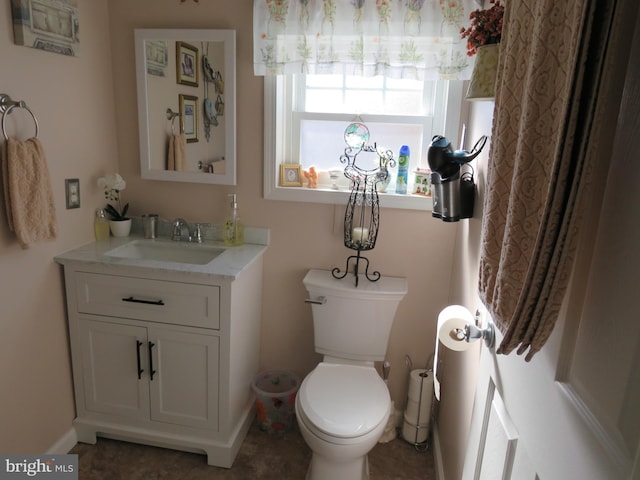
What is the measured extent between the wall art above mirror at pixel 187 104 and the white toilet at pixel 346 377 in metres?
0.77

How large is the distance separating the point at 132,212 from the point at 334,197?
1061 millimetres

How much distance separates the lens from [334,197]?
2.21 meters

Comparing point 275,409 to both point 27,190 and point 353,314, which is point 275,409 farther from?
point 27,190

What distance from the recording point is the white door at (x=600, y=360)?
61 centimetres

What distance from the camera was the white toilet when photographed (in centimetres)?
171

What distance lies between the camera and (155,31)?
2.13 metres

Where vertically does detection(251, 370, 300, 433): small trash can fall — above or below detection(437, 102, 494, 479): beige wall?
below

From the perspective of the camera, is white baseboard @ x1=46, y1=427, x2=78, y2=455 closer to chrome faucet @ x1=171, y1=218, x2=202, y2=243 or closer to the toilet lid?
chrome faucet @ x1=171, y1=218, x2=202, y2=243

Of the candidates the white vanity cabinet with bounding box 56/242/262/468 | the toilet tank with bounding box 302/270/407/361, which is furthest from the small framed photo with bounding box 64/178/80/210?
the toilet tank with bounding box 302/270/407/361

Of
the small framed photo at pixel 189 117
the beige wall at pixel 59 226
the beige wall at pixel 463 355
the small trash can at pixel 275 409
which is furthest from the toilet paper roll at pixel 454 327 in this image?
the beige wall at pixel 59 226

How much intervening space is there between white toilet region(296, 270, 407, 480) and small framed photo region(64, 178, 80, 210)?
1090mm

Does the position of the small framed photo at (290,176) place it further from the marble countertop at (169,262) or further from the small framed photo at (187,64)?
the small framed photo at (187,64)

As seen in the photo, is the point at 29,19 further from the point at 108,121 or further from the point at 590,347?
the point at 590,347

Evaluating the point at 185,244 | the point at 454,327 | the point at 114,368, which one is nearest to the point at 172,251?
the point at 185,244
